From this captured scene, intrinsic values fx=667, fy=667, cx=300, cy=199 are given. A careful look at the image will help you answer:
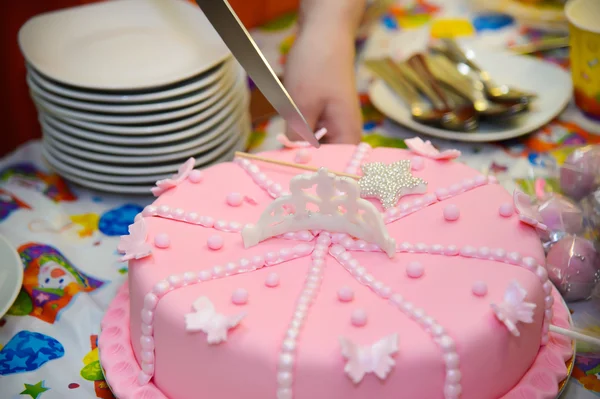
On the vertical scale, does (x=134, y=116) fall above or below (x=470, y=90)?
above

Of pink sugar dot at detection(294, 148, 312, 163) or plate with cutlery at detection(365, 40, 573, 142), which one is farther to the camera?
plate with cutlery at detection(365, 40, 573, 142)

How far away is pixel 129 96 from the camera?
1.34m

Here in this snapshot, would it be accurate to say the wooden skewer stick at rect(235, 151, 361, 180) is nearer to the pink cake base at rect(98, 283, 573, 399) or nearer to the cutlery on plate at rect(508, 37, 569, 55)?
the pink cake base at rect(98, 283, 573, 399)

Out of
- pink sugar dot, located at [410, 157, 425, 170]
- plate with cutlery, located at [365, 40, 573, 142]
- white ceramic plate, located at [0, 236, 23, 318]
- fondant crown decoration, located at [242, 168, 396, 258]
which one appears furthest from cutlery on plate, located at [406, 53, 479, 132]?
white ceramic plate, located at [0, 236, 23, 318]

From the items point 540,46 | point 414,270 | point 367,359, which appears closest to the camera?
point 367,359

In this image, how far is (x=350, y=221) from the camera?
3.37ft

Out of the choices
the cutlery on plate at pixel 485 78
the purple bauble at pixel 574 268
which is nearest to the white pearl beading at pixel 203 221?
the purple bauble at pixel 574 268

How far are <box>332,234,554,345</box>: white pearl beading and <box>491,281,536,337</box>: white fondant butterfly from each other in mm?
83

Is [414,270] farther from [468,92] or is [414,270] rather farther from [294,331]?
[468,92]

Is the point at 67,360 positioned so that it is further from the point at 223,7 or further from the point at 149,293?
the point at 223,7

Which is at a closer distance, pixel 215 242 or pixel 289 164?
pixel 215 242

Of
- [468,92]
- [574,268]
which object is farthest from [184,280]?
[468,92]

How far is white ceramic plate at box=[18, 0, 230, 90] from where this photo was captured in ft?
4.48

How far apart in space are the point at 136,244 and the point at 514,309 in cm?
56
